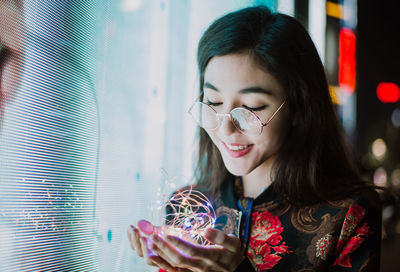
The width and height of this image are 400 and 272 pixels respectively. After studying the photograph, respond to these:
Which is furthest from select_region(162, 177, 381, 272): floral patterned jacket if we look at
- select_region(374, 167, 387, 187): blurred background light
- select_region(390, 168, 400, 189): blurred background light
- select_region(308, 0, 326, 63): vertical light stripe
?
select_region(390, 168, 400, 189): blurred background light

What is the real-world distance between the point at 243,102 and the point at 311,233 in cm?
48

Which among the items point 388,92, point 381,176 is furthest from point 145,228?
point 388,92

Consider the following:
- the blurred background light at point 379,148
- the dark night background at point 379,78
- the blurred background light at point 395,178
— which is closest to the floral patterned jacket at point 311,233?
the dark night background at point 379,78

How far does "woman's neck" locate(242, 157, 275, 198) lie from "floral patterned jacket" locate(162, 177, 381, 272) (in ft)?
0.19

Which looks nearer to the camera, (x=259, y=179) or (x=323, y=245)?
(x=323, y=245)

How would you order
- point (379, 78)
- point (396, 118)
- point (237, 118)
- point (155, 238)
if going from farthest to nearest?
point (396, 118) < point (379, 78) < point (237, 118) < point (155, 238)

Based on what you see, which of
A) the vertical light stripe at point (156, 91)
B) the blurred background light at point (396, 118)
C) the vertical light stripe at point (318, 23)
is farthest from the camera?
the blurred background light at point (396, 118)

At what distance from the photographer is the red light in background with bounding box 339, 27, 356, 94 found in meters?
2.91

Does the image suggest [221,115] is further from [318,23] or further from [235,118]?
[318,23]

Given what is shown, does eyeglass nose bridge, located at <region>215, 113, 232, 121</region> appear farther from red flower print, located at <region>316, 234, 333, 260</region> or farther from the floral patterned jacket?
red flower print, located at <region>316, 234, 333, 260</region>

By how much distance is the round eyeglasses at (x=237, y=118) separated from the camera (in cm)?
99

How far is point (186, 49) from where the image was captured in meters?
1.64

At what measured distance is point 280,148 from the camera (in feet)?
3.88

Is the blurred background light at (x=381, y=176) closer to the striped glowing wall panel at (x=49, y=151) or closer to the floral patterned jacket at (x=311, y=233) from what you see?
the floral patterned jacket at (x=311, y=233)
